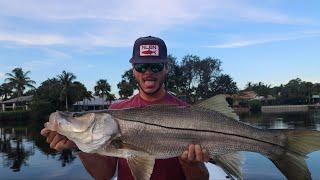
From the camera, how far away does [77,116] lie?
410cm

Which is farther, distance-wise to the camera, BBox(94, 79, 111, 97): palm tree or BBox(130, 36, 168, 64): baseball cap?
BBox(94, 79, 111, 97): palm tree

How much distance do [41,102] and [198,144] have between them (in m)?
94.8

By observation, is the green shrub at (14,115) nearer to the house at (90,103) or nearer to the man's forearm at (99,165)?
the house at (90,103)

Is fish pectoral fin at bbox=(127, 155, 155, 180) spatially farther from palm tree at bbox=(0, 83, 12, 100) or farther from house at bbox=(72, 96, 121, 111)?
palm tree at bbox=(0, 83, 12, 100)

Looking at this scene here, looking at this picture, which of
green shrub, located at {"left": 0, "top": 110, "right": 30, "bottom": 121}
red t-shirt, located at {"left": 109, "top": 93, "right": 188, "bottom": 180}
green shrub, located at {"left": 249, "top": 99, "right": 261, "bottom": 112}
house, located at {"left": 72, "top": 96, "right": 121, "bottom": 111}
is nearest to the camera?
red t-shirt, located at {"left": 109, "top": 93, "right": 188, "bottom": 180}

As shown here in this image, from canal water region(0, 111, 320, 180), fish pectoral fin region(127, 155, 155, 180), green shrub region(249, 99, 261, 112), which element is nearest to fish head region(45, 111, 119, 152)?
fish pectoral fin region(127, 155, 155, 180)

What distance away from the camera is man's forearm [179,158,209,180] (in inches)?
179

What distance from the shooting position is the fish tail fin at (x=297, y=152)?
162 inches

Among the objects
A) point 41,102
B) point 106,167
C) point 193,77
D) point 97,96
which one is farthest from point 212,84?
point 106,167

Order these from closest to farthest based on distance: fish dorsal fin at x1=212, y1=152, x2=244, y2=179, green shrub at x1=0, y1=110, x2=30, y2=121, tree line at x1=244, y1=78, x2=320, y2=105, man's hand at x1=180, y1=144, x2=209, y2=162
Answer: man's hand at x1=180, y1=144, x2=209, y2=162 < fish dorsal fin at x1=212, y1=152, x2=244, y2=179 < green shrub at x1=0, y1=110, x2=30, y2=121 < tree line at x1=244, y1=78, x2=320, y2=105

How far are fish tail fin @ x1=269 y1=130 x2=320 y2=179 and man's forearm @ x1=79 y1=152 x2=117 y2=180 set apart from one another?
5.60ft

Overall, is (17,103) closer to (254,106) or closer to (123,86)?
(123,86)

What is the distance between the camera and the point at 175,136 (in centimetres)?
421

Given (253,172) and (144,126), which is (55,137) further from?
(253,172)
